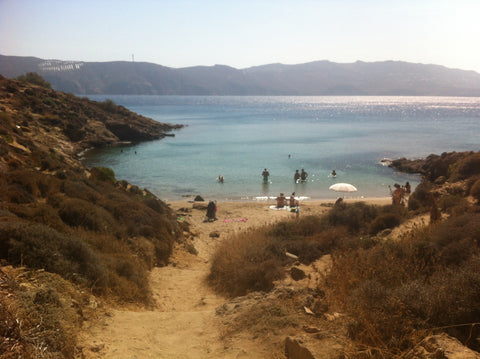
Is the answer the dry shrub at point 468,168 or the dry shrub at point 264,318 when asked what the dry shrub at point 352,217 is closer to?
the dry shrub at point 264,318

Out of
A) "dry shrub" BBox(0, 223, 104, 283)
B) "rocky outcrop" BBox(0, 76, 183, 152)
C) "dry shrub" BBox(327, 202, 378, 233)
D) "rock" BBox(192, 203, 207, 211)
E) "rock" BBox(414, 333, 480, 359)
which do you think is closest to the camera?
"rock" BBox(414, 333, 480, 359)

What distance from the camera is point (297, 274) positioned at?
755cm

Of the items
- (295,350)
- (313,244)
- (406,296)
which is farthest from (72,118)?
(406,296)

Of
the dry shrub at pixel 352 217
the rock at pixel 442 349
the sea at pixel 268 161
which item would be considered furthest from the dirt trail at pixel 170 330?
the sea at pixel 268 161

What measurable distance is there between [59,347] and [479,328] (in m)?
5.06

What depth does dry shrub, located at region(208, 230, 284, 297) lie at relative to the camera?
7.40 metres

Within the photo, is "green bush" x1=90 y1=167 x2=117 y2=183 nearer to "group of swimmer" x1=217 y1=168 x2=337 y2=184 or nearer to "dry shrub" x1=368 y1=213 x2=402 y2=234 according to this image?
"dry shrub" x1=368 y1=213 x2=402 y2=234

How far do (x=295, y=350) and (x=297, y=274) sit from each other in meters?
3.52

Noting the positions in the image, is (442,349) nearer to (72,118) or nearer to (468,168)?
(468,168)

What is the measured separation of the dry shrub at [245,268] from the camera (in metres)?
7.40

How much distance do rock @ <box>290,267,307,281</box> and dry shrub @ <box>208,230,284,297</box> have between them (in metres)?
0.28

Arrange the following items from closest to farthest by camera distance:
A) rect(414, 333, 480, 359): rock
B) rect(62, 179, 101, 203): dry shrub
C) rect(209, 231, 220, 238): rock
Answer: rect(414, 333, 480, 359): rock → rect(62, 179, 101, 203): dry shrub → rect(209, 231, 220, 238): rock

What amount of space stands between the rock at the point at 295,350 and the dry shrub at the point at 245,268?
2.83m

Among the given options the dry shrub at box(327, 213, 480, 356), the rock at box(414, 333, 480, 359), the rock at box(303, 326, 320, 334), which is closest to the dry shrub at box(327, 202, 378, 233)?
the dry shrub at box(327, 213, 480, 356)
